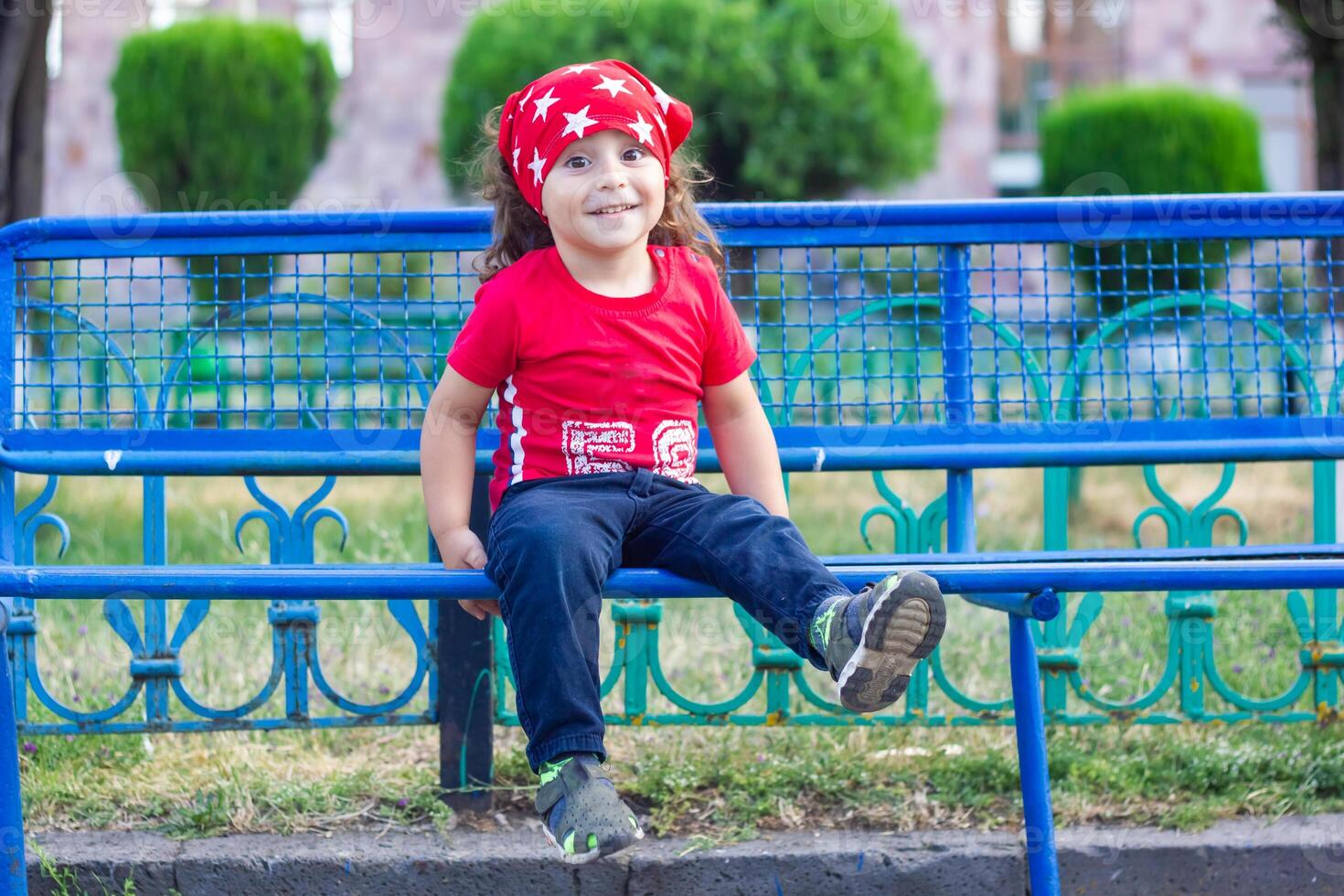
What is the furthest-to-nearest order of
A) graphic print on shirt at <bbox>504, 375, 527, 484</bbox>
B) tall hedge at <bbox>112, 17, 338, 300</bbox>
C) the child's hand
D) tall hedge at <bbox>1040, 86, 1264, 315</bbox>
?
tall hedge at <bbox>1040, 86, 1264, 315</bbox>
tall hedge at <bbox>112, 17, 338, 300</bbox>
graphic print on shirt at <bbox>504, 375, 527, 484</bbox>
the child's hand

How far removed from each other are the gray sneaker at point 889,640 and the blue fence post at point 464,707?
1.02 m

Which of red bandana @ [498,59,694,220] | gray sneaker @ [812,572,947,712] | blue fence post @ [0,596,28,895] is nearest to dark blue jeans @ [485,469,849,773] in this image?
gray sneaker @ [812,572,947,712]

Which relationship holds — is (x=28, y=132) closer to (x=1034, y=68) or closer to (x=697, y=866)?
(x=697, y=866)

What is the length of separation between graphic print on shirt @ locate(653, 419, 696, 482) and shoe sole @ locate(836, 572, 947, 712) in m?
0.54

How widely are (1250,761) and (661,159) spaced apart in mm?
1730

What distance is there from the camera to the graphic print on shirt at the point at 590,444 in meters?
2.30

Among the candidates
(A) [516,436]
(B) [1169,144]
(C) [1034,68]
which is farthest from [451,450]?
(C) [1034,68]

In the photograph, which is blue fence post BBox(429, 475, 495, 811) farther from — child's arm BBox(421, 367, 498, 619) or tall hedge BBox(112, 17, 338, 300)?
tall hedge BBox(112, 17, 338, 300)

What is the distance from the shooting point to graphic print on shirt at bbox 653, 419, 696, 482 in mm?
2328

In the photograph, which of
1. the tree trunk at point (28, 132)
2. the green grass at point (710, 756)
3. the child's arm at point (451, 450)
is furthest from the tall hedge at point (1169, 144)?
the child's arm at point (451, 450)

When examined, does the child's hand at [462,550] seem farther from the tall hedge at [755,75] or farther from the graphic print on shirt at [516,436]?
the tall hedge at [755,75]

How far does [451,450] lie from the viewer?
232cm

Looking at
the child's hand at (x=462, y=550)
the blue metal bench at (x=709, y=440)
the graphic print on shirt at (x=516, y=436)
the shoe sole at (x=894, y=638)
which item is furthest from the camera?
→ the blue metal bench at (x=709, y=440)

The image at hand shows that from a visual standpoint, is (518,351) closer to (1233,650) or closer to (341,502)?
(1233,650)
